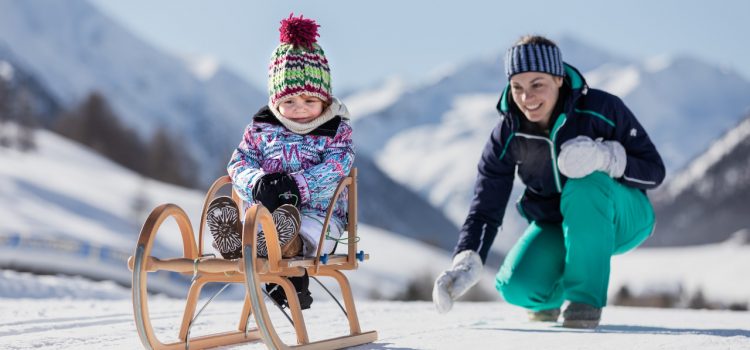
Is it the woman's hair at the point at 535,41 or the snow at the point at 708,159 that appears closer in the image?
the woman's hair at the point at 535,41

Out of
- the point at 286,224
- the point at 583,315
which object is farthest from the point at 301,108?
the point at 583,315

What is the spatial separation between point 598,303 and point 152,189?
155 ft

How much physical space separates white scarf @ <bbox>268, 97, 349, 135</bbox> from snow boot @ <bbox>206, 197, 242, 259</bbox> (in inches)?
20.2

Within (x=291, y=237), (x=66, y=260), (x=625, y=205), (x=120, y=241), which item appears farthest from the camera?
(x=120, y=241)

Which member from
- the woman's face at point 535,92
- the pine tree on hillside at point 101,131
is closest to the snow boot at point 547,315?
the woman's face at point 535,92

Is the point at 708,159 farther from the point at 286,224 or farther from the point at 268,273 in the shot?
the point at 268,273

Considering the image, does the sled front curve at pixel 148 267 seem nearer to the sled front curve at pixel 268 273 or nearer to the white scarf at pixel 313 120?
the sled front curve at pixel 268 273

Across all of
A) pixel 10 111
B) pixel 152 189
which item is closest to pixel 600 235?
pixel 152 189

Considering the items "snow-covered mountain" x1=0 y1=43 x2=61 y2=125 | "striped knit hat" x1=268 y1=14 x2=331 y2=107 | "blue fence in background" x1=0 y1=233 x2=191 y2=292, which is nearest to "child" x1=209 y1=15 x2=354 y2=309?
"striped knit hat" x1=268 y1=14 x2=331 y2=107

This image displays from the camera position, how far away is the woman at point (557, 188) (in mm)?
3844

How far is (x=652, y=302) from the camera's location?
5141 cm

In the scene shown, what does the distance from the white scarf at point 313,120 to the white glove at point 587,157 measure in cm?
95

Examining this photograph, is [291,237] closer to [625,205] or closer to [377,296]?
[625,205]

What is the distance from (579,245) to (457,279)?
0.54 metres
